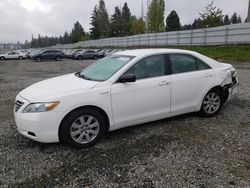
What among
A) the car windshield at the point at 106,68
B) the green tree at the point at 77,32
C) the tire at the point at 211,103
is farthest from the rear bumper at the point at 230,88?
the green tree at the point at 77,32

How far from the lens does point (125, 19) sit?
77.6 m

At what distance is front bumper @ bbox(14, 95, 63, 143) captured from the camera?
10.5 ft

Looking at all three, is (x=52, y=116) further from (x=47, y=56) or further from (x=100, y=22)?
(x=100, y=22)

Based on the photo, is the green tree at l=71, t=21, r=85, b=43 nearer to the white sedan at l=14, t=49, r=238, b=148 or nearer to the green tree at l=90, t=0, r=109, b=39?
the green tree at l=90, t=0, r=109, b=39

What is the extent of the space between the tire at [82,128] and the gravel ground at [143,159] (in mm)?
146

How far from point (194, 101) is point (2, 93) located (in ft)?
22.0

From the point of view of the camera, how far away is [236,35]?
22375 millimetres

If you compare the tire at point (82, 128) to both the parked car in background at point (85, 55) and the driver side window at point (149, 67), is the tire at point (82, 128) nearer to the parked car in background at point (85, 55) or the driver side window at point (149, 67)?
the driver side window at point (149, 67)

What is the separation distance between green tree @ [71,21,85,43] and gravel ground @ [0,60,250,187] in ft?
312

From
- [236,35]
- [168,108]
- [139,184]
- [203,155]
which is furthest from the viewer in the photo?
[236,35]

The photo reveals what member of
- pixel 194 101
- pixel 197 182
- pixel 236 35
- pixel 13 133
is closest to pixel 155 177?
pixel 197 182

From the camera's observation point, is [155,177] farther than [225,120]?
No

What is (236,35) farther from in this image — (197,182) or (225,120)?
(197,182)

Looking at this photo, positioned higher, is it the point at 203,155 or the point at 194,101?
the point at 194,101
